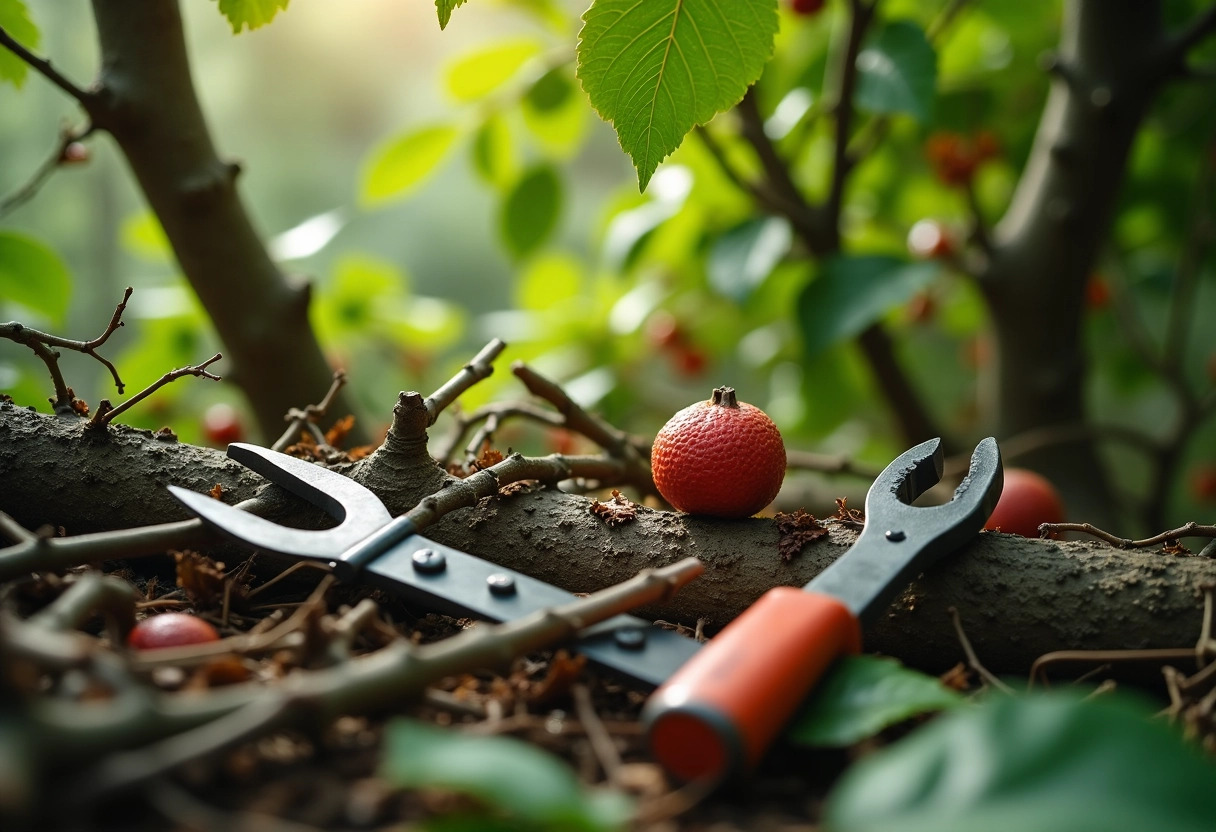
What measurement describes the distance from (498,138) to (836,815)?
3.70ft

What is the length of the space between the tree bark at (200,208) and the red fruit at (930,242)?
35.4 inches

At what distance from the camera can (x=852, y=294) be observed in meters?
1.05

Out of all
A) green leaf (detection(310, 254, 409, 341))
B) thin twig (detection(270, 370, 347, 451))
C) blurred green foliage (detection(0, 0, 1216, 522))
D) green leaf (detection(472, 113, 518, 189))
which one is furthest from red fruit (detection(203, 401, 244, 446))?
thin twig (detection(270, 370, 347, 451))

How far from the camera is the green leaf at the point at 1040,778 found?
25cm

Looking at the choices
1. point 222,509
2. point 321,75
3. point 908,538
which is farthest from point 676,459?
point 321,75

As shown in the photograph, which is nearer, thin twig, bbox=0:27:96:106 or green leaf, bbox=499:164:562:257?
thin twig, bbox=0:27:96:106

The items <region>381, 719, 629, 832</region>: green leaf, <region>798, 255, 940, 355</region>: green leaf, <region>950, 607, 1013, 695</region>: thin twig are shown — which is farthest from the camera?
<region>798, 255, 940, 355</region>: green leaf

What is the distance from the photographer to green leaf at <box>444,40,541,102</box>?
3.94ft

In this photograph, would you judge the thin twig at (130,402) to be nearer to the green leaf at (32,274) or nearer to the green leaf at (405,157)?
the green leaf at (32,274)

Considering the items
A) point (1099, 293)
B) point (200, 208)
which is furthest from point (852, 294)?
point (1099, 293)

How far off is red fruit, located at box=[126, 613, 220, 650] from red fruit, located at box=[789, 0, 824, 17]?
3.53ft

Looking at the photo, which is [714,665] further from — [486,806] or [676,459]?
[676,459]

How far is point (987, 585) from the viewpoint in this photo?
0.49 meters

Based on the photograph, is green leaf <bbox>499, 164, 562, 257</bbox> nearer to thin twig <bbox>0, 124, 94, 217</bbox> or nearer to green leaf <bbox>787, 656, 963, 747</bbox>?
thin twig <bbox>0, 124, 94, 217</bbox>
